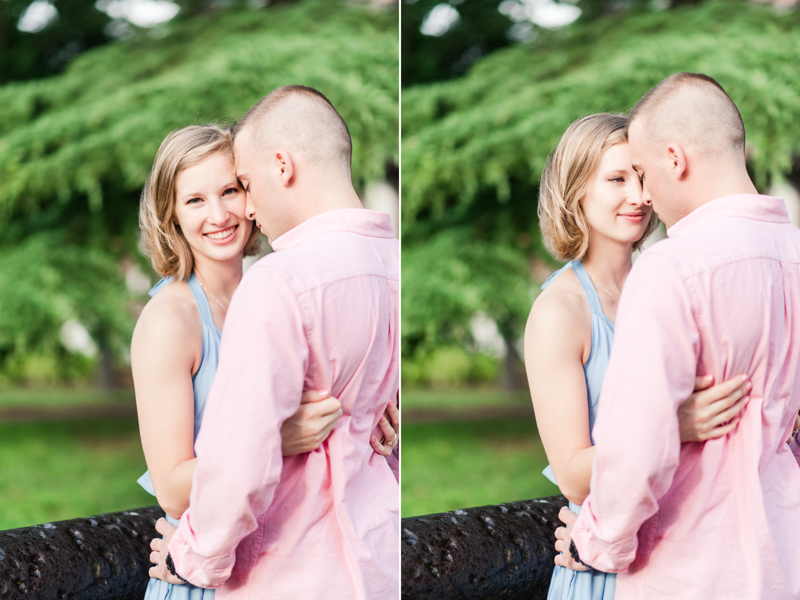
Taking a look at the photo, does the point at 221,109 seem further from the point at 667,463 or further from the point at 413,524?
the point at 667,463

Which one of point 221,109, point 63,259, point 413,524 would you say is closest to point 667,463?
point 413,524

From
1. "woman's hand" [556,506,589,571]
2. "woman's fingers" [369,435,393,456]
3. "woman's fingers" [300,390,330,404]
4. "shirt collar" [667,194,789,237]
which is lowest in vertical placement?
"woman's hand" [556,506,589,571]

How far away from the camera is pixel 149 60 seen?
477cm

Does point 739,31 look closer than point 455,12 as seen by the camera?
Yes

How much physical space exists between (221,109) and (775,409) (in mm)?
2881

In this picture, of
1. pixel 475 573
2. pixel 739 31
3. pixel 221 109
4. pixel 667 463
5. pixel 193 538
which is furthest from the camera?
pixel 221 109

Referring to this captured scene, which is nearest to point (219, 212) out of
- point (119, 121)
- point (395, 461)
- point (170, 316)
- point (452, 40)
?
point (170, 316)

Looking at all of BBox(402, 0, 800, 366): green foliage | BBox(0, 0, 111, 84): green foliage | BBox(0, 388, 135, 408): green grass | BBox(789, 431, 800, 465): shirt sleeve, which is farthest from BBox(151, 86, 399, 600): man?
BBox(0, 0, 111, 84): green foliage

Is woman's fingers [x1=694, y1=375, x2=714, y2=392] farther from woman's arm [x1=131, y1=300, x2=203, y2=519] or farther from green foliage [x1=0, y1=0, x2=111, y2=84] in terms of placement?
green foliage [x1=0, y1=0, x2=111, y2=84]

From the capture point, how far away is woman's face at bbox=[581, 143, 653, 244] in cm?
181

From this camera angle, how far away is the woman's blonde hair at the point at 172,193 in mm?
1819

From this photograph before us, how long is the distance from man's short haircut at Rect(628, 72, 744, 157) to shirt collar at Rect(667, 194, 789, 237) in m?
0.12

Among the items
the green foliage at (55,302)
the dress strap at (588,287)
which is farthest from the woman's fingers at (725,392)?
the green foliage at (55,302)

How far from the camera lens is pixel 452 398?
4984 mm
